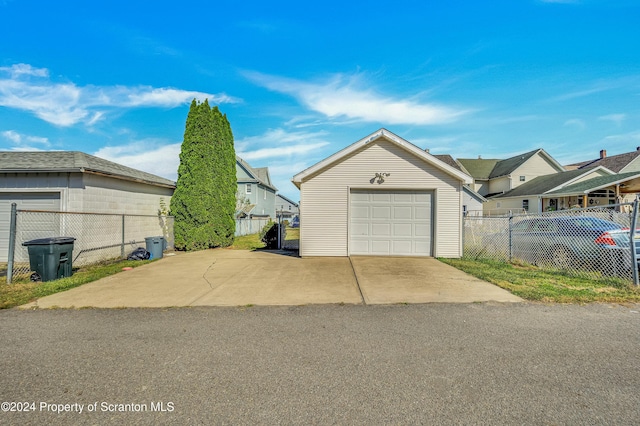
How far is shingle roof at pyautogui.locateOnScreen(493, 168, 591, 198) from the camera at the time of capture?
83.0ft

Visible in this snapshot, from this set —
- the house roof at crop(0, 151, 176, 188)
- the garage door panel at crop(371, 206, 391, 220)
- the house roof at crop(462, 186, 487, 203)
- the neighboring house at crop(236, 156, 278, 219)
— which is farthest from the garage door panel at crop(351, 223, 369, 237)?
the house roof at crop(462, 186, 487, 203)

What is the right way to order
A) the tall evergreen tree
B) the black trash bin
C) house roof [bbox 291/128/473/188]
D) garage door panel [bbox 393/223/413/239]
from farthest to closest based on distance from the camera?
the tall evergreen tree
garage door panel [bbox 393/223/413/239]
house roof [bbox 291/128/473/188]
the black trash bin

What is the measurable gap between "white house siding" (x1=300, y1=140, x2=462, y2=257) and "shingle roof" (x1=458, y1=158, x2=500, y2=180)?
26.5 meters

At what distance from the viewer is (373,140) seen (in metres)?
11.0

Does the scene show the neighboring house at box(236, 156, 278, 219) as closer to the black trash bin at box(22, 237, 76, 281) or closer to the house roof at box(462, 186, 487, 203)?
the house roof at box(462, 186, 487, 203)

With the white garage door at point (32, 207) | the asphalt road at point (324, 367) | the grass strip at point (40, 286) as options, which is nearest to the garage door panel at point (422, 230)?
the asphalt road at point (324, 367)

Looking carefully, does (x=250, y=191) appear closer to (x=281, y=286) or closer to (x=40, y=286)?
(x=40, y=286)

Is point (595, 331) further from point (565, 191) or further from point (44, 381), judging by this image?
point (565, 191)

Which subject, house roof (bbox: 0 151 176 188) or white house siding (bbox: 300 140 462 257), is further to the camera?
white house siding (bbox: 300 140 462 257)

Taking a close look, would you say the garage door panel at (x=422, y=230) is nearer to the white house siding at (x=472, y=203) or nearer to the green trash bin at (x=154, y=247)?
the green trash bin at (x=154, y=247)

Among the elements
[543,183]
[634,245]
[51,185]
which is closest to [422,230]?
[634,245]

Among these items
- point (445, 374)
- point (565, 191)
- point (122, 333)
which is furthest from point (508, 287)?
point (565, 191)

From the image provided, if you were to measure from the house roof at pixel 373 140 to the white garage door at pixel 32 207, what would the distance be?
7.69 meters

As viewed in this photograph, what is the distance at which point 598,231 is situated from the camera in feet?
24.7
